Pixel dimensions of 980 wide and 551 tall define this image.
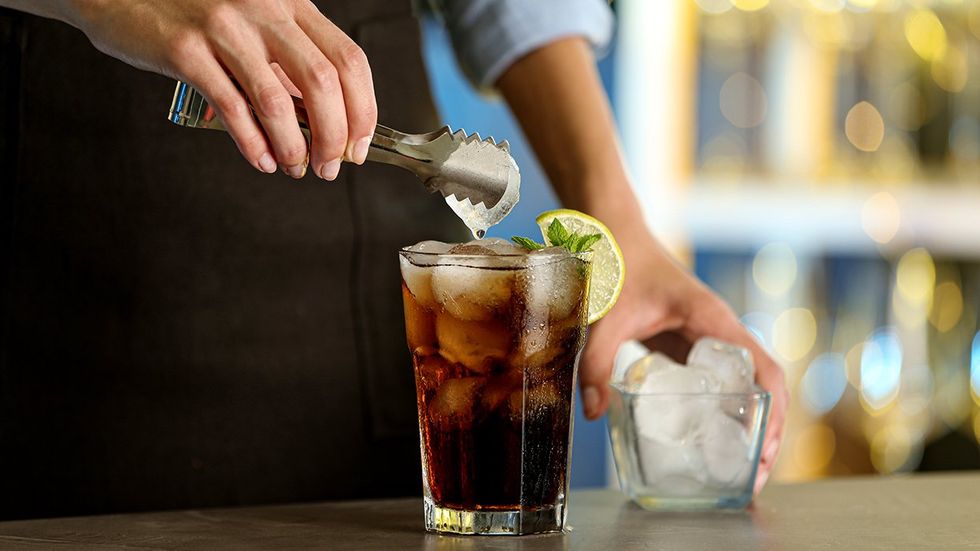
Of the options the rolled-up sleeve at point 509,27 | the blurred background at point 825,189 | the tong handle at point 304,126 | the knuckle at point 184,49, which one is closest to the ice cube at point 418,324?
the tong handle at point 304,126

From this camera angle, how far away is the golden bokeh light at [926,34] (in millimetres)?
3104

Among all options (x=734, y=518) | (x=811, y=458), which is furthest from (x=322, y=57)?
(x=811, y=458)

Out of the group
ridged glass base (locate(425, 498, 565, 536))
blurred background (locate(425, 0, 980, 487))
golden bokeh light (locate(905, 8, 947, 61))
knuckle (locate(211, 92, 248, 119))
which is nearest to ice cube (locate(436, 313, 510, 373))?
ridged glass base (locate(425, 498, 565, 536))

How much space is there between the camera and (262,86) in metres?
0.90

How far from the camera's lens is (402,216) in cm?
158

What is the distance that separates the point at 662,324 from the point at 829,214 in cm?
182

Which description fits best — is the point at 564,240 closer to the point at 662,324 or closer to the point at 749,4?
the point at 662,324

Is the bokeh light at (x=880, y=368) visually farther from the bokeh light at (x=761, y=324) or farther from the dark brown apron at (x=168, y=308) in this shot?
the dark brown apron at (x=168, y=308)

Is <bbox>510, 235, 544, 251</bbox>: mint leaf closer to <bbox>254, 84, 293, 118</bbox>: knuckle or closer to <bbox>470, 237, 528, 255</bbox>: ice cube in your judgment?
<bbox>470, 237, 528, 255</bbox>: ice cube

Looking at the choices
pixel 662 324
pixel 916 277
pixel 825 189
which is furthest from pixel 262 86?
pixel 916 277

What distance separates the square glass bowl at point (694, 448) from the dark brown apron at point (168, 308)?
0.50m

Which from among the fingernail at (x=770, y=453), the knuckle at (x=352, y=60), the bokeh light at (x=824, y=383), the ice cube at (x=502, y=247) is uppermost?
the knuckle at (x=352, y=60)

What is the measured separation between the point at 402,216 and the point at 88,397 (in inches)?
17.5

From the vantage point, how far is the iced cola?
0.94 meters
